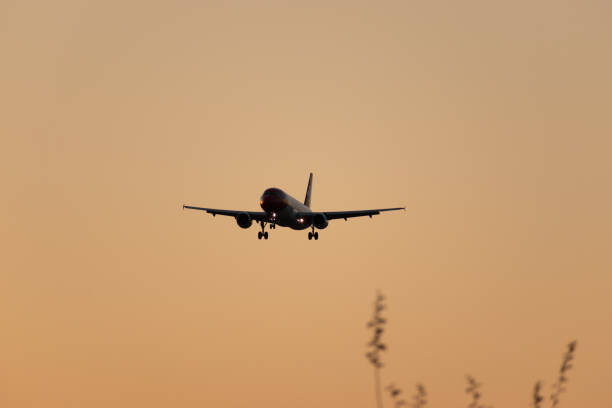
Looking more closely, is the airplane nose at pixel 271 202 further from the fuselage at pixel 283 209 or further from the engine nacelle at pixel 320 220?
the engine nacelle at pixel 320 220

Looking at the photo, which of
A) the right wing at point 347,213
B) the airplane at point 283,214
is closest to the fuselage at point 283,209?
the airplane at point 283,214

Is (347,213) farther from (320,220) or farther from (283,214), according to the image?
(283,214)

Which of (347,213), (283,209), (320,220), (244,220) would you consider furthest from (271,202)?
(347,213)

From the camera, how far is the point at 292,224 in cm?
7831

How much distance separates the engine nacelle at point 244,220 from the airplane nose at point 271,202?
8.12 meters

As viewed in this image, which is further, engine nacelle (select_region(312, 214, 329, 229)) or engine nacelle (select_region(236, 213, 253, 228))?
engine nacelle (select_region(236, 213, 253, 228))

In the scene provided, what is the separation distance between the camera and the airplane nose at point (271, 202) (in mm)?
72812

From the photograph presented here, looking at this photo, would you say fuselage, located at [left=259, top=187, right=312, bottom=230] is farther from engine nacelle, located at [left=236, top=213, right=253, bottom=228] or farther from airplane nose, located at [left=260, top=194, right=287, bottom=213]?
engine nacelle, located at [left=236, top=213, right=253, bottom=228]

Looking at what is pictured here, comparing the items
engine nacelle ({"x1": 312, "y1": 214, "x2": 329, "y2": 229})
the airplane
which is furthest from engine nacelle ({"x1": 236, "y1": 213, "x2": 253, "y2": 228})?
Answer: engine nacelle ({"x1": 312, "y1": 214, "x2": 329, "y2": 229})

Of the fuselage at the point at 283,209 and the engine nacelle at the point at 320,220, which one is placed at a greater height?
the engine nacelle at the point at 320,220

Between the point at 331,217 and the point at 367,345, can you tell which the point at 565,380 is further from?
the point at 331,217

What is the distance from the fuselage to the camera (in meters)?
73.0

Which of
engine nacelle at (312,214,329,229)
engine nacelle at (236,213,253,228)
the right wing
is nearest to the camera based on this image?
engine nacelle at (312,214,329,229)

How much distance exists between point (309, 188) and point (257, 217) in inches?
1675
